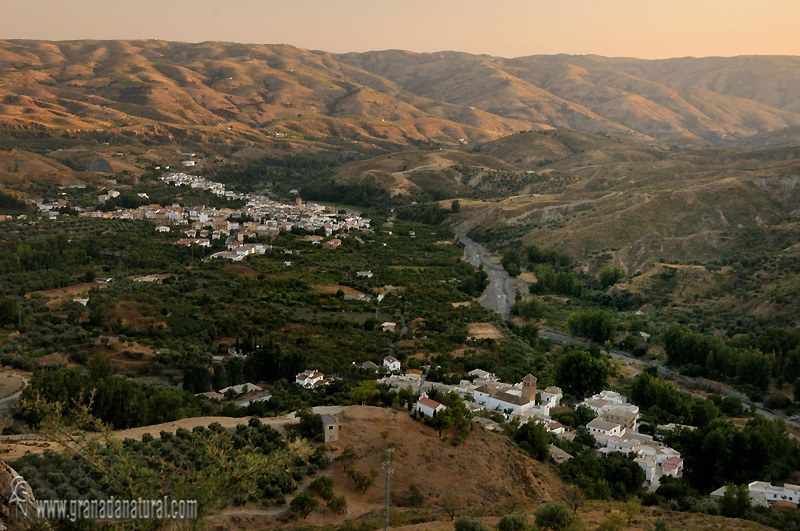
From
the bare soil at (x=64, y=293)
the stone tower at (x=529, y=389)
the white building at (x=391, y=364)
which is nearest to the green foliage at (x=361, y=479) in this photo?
the stone tower at (x=529, y=389)

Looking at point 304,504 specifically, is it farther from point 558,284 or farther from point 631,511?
point 558,284

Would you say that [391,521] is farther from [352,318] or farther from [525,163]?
[525,163]

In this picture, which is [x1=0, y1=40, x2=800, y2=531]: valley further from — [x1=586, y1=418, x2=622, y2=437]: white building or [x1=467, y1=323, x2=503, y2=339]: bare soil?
[x1=467, y1=323, x2=503, y2=339]: bare soil

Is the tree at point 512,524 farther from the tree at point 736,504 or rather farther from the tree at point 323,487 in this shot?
the tree at point 736,504

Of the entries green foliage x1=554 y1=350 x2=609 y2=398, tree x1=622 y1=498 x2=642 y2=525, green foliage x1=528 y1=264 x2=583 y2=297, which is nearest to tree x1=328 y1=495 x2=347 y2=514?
tree x1=622 y1=498 x2=642 y2=525

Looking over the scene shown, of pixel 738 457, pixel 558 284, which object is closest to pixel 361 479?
pixel 738 457

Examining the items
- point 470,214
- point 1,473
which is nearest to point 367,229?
point 470,214
